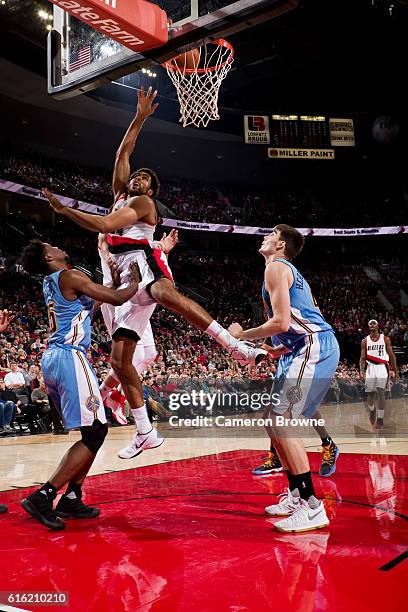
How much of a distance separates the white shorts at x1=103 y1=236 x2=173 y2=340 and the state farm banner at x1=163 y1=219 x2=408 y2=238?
18.6 metres

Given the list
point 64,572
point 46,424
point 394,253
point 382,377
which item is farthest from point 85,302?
point 394,253

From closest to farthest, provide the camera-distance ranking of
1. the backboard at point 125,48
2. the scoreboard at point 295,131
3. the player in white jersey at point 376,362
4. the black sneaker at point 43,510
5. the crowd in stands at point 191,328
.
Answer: the black sneaker at point 43,510, the backboard at point 125,48, the player in white jersey at point 376,362, the crowd in stands at point 191,328, the scoreboard at point 295,131

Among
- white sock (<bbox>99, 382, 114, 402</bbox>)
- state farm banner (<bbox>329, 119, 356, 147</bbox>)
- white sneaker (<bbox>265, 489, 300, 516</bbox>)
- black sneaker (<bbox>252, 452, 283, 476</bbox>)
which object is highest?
state farm banner (<bbox>329, 119, 356, 147</bbox>)

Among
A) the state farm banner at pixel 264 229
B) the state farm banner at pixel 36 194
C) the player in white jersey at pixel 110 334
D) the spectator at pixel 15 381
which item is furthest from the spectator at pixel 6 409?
the state farm banner at pixel 264 229

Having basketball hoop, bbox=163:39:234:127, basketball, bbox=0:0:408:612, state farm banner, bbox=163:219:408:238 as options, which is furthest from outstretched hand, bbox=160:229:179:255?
state farm banner, bbox=163:219:408:238

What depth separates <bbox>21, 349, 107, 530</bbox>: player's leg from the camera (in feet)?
12.3

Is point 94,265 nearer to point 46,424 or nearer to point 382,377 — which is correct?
point 46,424

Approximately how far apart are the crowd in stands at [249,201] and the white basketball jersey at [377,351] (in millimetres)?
13712

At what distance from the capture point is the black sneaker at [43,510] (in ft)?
11.9

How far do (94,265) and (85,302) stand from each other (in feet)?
52.0

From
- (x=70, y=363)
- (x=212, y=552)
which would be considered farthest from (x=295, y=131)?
(x=212, y=552)

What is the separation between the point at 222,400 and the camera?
1069 centimetres

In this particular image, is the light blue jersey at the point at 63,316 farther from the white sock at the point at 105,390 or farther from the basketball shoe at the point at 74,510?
the basketball shoe at the point at 74,510

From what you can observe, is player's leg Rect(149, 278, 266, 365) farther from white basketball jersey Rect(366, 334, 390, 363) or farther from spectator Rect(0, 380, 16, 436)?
spectator Rect(0, 380, 16, 436)
